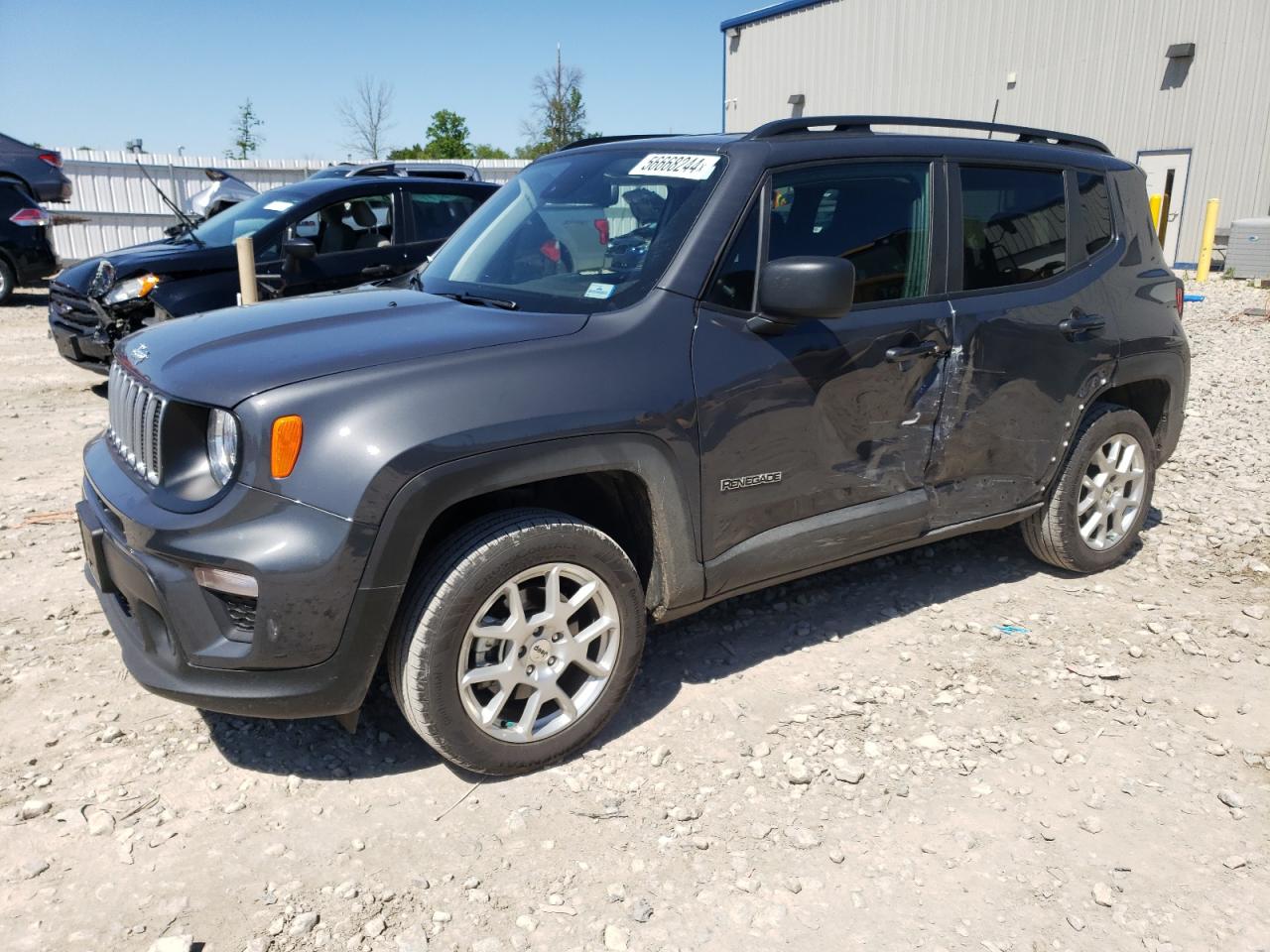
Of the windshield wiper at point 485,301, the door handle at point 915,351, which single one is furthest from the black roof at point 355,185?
the door handle at point 915,351

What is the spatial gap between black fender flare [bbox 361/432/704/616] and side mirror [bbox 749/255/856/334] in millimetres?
589

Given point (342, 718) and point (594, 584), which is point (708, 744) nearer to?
point (594, 584)

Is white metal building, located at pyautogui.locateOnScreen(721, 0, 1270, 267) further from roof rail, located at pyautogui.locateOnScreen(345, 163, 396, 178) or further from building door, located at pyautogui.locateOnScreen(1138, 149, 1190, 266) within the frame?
roof rail, located at pyautogui.locateOnScreen(345, 163, 396, 178)

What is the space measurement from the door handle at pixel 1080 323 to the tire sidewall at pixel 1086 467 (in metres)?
0.44

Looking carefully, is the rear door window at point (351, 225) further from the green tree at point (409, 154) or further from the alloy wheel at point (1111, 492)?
the green tree at point (409, 154)

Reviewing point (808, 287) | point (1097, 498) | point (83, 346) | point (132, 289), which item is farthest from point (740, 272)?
point (83, 346)

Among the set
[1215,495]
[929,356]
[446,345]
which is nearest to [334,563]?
[446,345]

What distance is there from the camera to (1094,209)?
4293 mm

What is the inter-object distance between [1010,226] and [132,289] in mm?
6419

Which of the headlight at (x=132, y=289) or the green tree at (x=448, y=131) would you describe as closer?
the headlight at (x=132, y=289)

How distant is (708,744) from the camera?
3.22 metres

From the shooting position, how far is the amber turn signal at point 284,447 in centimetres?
250

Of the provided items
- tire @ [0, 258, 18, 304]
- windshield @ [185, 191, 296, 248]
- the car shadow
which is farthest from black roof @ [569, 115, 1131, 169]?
tire @ [0, 258, 18, 304]

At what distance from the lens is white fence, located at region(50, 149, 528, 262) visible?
2070 cm
